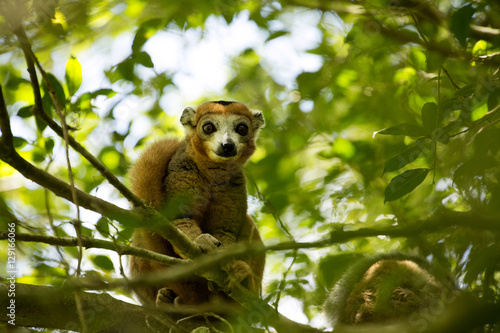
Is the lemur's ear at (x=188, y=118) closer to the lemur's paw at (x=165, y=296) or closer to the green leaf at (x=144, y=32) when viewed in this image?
the green leaf at (x=144, y=32)

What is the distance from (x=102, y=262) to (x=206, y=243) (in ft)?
3.78

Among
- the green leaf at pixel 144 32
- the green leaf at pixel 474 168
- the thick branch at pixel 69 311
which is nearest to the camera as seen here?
the green leaf at pixel 474 168

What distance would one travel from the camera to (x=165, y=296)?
6227 mm

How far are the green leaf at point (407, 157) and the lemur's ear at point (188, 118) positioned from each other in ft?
13.5

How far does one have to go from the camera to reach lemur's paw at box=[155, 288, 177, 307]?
620 cm

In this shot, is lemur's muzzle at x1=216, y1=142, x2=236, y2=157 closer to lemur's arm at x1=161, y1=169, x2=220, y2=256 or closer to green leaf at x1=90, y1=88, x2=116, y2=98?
lemur's arm at x1=161, y1=169, x2=220, y2=256

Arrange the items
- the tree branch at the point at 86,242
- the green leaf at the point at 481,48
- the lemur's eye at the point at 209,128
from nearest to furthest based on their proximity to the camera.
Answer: the tree branch at the point at 86,242
the green leaf at the point at 481,48
the lemur's eye at the point at 209,128

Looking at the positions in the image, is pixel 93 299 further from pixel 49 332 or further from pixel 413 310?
pixel 413 310

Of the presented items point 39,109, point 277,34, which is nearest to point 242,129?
point 277,34

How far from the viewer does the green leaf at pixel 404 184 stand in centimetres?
363

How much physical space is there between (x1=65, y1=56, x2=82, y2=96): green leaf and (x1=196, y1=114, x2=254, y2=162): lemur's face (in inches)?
88.8

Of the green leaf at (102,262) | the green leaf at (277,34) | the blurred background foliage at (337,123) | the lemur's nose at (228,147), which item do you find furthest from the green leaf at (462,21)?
the green leaf at (102,262)

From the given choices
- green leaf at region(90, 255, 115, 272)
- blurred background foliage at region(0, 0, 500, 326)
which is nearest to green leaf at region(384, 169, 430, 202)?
blurred background foliage at region(0, 0, 500, 326)

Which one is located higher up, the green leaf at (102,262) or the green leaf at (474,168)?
the green leaf at (102,262)
